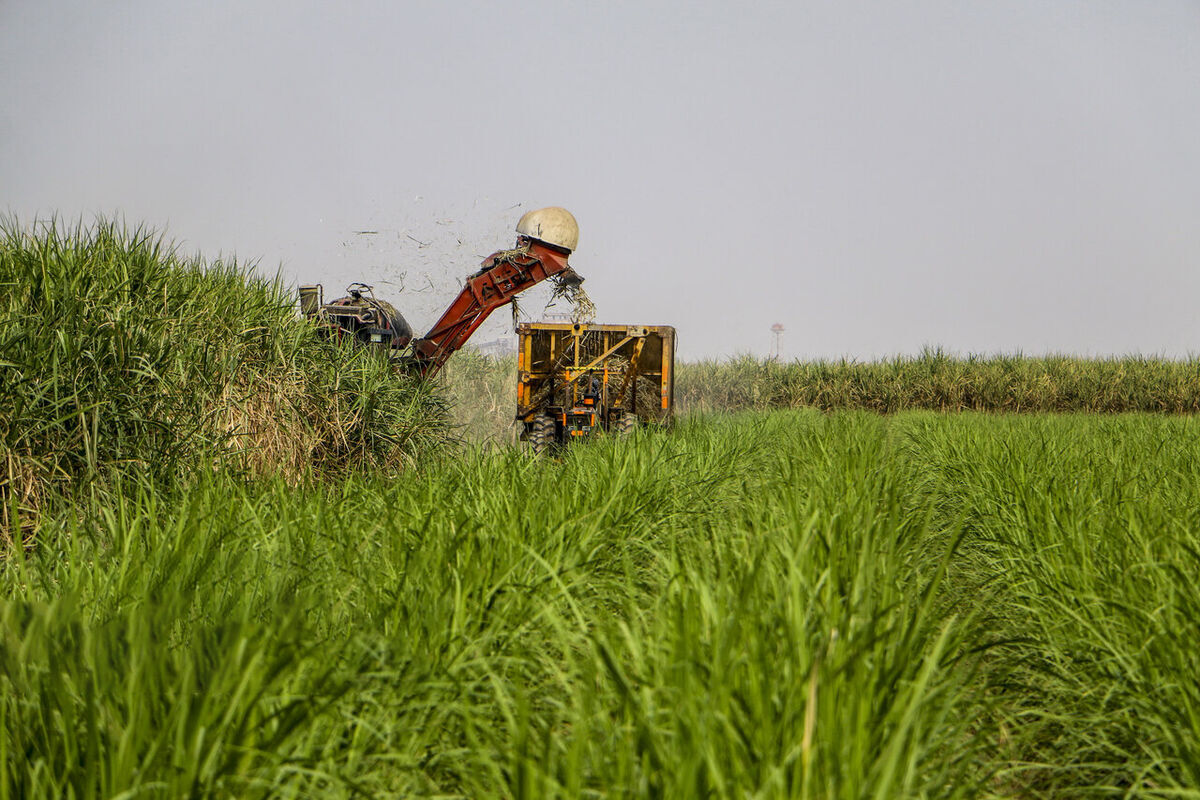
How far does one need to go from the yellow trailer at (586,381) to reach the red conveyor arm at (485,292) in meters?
0.77

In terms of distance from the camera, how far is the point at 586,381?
11.0 m

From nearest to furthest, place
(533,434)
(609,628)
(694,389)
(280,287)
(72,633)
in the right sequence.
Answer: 1. (72,633)
2. (609,628)
3. (280,287)
4. (533,434)
5. (694,389)

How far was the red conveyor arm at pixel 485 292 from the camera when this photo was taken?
10.5 metres

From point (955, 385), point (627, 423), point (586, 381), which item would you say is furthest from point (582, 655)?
point (955, 385)

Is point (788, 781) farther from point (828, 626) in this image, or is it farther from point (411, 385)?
point (411, 385)

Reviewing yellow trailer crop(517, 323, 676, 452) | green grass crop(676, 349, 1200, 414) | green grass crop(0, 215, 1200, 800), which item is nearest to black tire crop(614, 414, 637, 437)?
yellow trailer crop(517, 323, 676, 452)

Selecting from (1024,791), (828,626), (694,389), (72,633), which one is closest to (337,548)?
(72,633)

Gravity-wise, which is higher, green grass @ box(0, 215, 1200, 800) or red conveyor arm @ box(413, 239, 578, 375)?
red conveyor arm @ box(413, 239, 578, 375)

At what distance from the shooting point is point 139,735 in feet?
6.46

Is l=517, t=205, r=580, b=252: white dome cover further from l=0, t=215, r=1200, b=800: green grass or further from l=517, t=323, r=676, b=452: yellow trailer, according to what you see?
l=0, t=215, r=1200, b=800: green grass

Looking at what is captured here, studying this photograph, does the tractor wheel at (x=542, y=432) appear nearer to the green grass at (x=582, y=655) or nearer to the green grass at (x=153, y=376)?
the green grass at (x=153, y=376)

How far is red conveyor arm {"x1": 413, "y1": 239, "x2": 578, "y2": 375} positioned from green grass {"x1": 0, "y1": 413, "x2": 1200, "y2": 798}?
566 centimetres

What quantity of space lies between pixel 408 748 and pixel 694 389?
2411cm

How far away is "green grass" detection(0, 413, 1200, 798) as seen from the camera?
1.99 m
